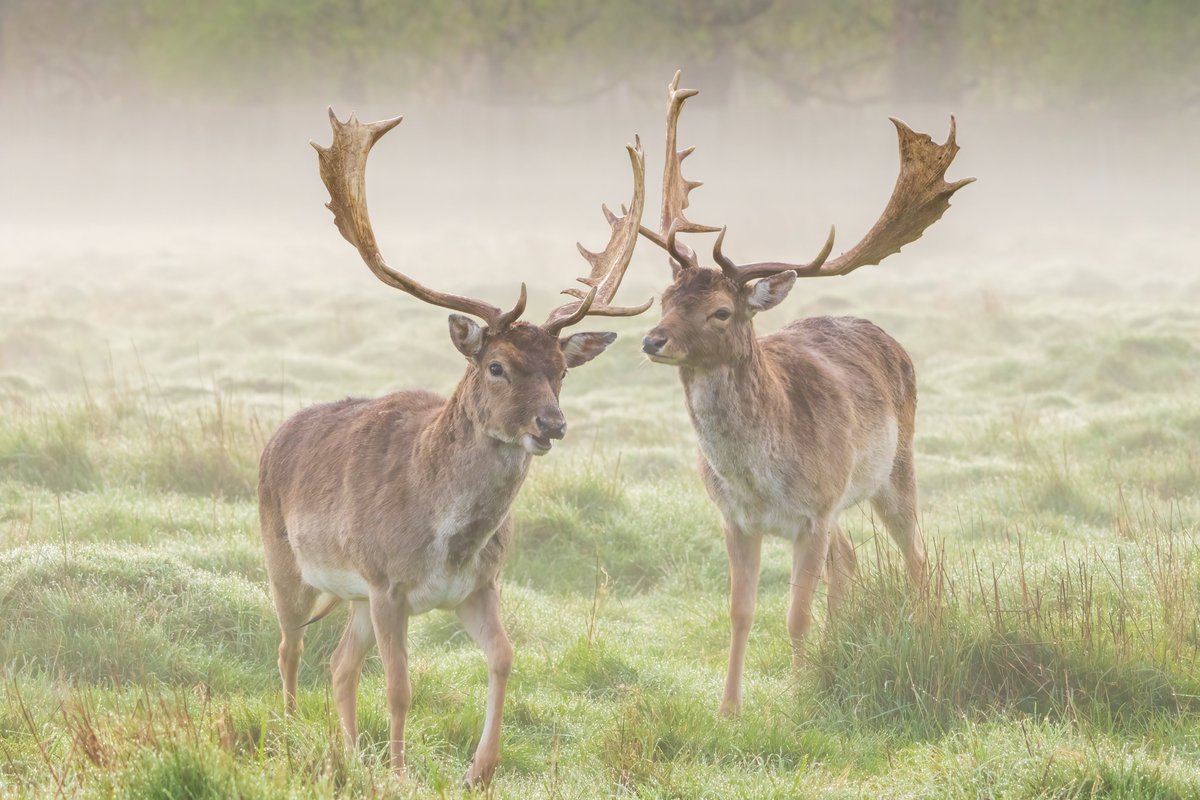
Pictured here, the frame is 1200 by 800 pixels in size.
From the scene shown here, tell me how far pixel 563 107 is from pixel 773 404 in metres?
53.1

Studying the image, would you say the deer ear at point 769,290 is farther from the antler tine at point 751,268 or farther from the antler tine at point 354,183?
the antler tine at point 354,183

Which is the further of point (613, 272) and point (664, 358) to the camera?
point (664, 358)

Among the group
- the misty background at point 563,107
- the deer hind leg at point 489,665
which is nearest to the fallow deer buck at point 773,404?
the deer hind leg at point 489,665

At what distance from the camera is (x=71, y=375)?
15.7m

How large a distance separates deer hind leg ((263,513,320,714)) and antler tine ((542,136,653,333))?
4.64ft

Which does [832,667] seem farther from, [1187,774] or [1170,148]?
[1170,148]

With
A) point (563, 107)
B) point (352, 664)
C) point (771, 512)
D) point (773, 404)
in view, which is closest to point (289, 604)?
point (352, 664)

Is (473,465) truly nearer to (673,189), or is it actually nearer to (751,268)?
(751,268)

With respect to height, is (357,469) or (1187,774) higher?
(357,469)

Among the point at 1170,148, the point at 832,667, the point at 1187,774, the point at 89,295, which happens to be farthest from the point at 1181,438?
the point at 1170,148

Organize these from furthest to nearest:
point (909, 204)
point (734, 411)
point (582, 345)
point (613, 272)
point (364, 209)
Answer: point (909, 204) < point (734, 411) < point (613, 272) < point (364, 209) < point (582, 345)

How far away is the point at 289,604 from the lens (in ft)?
18.8

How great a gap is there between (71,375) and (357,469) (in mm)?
11339

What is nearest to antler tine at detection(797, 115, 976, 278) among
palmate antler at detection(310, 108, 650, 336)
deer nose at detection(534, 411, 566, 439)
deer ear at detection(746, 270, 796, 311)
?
deer ear at detection(746, 270, 796, 311)
